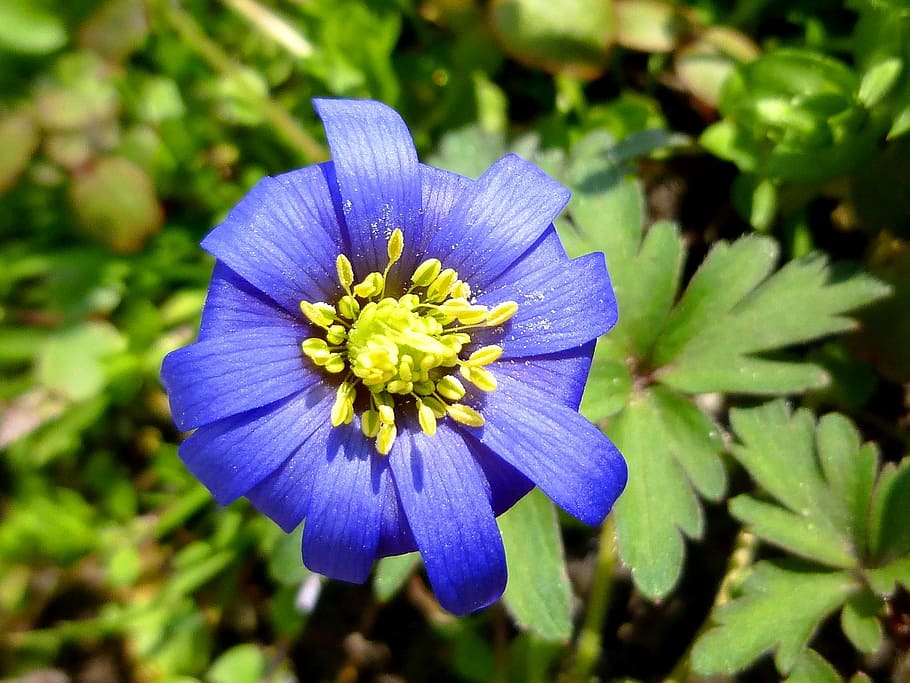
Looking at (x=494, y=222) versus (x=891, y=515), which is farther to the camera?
(x=891, y=515)

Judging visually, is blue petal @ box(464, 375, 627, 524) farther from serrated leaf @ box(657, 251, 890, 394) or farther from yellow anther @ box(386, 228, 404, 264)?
serrated leaf @ box(657, 251, 890, 394)

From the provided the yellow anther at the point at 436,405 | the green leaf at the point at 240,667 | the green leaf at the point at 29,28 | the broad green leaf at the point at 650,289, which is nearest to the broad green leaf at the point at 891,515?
the broad green leaf at the point at 650,289

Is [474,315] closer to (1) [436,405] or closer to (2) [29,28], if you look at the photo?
(1) [436,405]

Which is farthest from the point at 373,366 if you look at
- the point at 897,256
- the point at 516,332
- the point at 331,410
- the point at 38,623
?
the point at 38,623

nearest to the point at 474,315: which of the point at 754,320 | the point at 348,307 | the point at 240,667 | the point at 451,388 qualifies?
the point at 451,388

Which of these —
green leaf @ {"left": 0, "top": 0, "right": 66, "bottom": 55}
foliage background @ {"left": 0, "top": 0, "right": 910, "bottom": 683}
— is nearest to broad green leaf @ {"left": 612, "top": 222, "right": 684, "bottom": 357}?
foliage background @ {"left": 0, "top": 0, "right": 910, "bottom": 683}

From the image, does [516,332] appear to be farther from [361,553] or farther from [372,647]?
[372,647]
